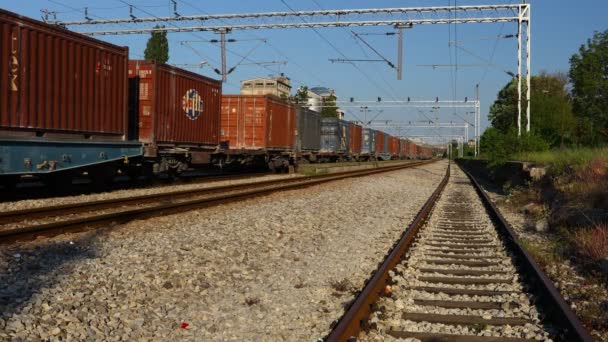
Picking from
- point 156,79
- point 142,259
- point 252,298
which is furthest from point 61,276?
point 156,79

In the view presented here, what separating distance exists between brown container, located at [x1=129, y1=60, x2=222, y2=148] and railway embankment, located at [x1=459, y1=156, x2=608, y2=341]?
31.3 feet

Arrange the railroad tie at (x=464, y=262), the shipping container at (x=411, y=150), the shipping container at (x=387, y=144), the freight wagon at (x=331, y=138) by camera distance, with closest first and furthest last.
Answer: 1. the railroad tie at (x=464, y=262)
2. the freight wagon at (x=331, y=138)
3. the shipping container at (x=387, y=144)
4. the shipping container at (x=411, y=150)

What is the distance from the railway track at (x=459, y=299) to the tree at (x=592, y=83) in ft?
76.1

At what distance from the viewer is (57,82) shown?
38.3ft

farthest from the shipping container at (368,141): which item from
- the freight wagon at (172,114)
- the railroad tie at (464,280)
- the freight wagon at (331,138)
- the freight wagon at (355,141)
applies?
the railroad tie at (464,280)

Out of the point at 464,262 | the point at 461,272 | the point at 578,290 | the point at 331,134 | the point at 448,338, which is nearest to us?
the point at 448,338

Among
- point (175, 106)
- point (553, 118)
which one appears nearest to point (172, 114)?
point (175, 106)

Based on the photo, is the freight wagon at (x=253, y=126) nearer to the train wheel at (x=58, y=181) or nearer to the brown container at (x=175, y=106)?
the brown container at (x=175, y=106)

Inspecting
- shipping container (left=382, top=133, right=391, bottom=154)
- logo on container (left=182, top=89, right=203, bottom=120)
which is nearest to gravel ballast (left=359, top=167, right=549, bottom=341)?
logo on container (left=182, top=89, right=203, bottom=120)

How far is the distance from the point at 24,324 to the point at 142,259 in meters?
2.32

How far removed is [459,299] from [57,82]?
9687 millimetres

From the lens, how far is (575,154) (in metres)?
16.3

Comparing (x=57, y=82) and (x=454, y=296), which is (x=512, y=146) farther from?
(x=454, y=296)

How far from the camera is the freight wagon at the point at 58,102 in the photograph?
10.5 m
